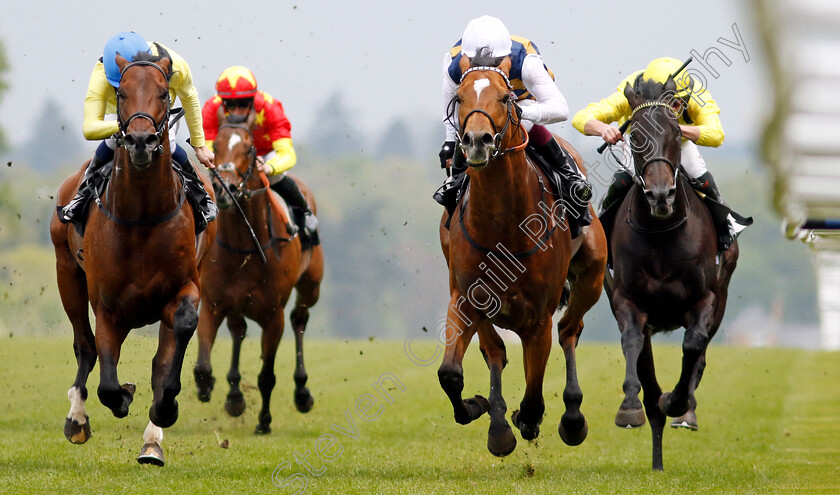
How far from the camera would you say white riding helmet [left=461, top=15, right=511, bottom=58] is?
18.4 ft

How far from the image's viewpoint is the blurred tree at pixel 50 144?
5066 cm

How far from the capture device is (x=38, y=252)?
4184 cm

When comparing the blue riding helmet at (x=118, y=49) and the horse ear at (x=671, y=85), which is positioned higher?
the horse ear at (x=671, y=85)

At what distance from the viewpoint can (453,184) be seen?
21.1 feet

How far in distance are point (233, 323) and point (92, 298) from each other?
12.0ft

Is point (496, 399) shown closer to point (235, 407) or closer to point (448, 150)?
point (448, 150)

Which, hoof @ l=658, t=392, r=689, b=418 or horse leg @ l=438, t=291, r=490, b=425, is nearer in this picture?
horse leg @ l=438, t=291, r=490, b=425

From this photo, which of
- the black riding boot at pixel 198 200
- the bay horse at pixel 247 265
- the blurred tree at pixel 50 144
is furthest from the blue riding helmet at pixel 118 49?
the blurred tree at pixel 50 144

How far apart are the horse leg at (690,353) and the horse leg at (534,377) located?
91 centimetres

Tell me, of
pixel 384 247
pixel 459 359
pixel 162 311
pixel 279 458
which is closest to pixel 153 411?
pixel 162 311

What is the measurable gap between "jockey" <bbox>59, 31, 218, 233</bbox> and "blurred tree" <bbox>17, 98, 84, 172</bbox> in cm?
4093

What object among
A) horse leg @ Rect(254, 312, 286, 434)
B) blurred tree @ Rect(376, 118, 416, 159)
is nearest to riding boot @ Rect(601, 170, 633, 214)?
horse leg @ Rect(254, 312, 286, 434)

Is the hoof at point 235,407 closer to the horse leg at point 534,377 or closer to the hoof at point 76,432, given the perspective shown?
the hoof at point 76,432

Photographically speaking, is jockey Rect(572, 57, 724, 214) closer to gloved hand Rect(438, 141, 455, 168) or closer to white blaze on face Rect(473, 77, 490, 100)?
gloved hand Rect(438, 141, 455, 168)
